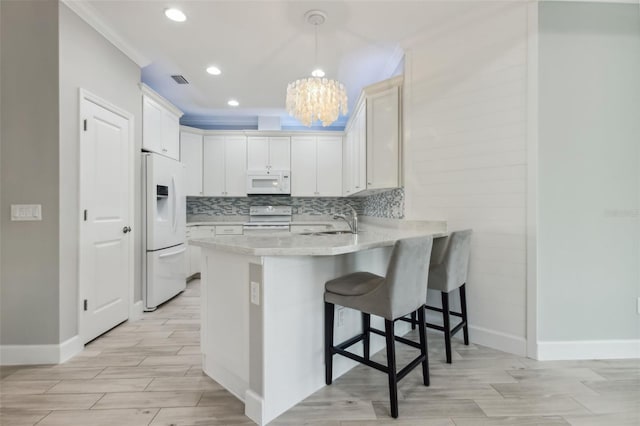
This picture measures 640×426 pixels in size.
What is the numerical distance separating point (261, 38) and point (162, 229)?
236 cm

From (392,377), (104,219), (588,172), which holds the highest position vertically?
(588,172)

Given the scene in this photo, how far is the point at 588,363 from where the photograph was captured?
2.13 metres

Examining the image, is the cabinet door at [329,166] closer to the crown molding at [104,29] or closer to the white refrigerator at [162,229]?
the white refrigerator at [162,229]

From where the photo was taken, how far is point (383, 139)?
318 centimetres

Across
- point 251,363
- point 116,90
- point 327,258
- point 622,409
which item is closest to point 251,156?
point 116,90

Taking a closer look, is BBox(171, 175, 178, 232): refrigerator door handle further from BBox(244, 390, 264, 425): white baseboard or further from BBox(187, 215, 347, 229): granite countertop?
BBox(244, 390, 264, 425): white baseboard

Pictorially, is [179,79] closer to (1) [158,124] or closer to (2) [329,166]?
(1) [158,124]

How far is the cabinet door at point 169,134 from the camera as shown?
3832 millimetres

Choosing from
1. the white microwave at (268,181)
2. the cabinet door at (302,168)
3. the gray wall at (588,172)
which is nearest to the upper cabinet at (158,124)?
the white microwave at (268,181)

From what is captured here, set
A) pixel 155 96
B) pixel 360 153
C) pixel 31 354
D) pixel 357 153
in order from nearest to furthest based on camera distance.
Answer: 1. pixel 31 354
2. pixel 155 96
3. pixel 360 153
4. pixel 357 153

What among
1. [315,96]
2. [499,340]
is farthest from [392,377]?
[315,96]

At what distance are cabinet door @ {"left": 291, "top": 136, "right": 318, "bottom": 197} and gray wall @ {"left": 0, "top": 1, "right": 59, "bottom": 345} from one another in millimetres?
3432

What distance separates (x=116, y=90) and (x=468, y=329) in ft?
12.9

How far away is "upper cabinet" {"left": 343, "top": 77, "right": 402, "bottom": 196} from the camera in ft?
9.95
